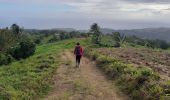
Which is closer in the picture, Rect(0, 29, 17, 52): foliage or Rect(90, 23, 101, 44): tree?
Rect(0, 29, 17, 52): foliage

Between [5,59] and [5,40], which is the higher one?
[5,40]

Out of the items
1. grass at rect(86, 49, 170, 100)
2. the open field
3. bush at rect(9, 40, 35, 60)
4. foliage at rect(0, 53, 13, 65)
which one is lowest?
foliage at rect(0, 53, 13, 65)

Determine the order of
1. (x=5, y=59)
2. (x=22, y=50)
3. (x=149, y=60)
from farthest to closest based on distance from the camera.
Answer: (x=22, y=50) → (x=5, y=59) → (x=149, y=60)

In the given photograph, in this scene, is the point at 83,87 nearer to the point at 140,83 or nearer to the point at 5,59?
the point at 140,83

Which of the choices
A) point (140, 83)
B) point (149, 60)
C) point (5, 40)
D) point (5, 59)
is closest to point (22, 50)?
point (5, 59)

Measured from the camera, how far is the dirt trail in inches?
765

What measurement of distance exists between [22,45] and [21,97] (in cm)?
3634

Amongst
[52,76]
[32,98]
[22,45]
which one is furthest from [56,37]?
[32,98]

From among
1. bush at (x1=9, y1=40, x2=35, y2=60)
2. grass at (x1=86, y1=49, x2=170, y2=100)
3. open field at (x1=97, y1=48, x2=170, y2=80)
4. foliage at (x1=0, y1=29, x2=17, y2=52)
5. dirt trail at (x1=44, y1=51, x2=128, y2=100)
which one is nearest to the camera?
grass at (x1=86, y1=49, x2=170, y2=100)

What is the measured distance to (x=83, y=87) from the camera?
21.5 metres

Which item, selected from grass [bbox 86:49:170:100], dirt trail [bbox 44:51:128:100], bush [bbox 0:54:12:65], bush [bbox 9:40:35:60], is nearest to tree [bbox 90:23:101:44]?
bush [bbox 9:40:35:60]

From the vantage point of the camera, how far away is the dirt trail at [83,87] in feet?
63.7

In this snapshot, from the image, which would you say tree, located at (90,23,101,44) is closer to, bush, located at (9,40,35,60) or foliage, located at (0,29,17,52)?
foliage, located at (0,29,17,52)

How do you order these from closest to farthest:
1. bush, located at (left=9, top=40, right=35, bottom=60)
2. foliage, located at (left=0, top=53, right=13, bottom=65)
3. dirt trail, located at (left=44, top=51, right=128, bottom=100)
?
dirt trail, located at (left=44, top=51, right=128, bottom=100), foliage, located at (left=0, top=53, right=13, bottom=65), bush, located at (left=9, top=40, right=35, bottom=60)
